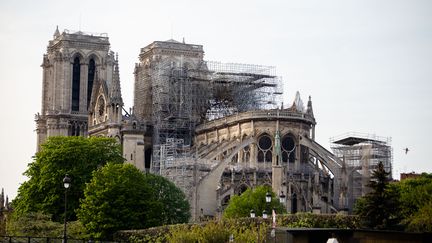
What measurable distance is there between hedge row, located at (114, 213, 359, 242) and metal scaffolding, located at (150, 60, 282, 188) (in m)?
49.7

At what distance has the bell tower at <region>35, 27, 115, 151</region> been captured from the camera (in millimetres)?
150750

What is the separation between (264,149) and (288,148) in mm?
2300

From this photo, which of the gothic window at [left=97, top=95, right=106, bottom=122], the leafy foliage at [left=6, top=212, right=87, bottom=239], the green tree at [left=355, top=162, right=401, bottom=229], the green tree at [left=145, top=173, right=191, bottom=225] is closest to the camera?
the green tree at [left=355, top=162, right=401, bottom=229]

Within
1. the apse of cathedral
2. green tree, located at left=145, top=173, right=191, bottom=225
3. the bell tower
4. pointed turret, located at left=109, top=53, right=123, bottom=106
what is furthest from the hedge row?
the bell tower

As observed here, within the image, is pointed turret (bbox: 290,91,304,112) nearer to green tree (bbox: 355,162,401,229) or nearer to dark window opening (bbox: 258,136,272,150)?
dark window opening (bbox: 258,136,272,150)

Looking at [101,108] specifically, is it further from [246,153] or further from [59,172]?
[59,172]

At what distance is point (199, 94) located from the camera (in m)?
140

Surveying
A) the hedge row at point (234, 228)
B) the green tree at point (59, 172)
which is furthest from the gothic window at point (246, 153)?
the hedge row at point (234, 228)

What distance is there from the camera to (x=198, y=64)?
479ft

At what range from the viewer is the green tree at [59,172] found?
104125 mm

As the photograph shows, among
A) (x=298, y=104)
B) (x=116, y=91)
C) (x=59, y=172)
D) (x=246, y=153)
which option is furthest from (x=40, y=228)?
(x=298, y=104)

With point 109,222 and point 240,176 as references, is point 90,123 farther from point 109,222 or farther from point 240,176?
point 109,222

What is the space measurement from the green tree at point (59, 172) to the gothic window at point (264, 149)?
62.2 ft

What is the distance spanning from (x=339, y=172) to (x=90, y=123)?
96.0ft
